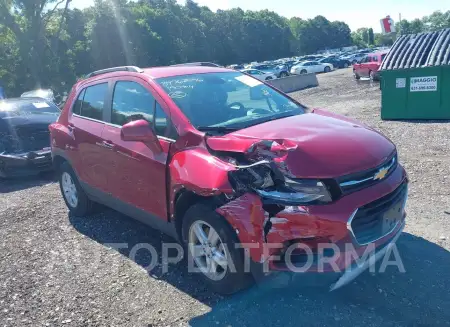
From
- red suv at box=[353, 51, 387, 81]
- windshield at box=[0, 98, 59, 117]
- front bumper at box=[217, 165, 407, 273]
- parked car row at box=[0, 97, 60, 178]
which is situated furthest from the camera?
red suv at box=[353, 51, 387, 81]

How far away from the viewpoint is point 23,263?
182 inches

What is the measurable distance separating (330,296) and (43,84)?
34.1 metres

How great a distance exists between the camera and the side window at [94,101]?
4.95m

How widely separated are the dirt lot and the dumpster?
569 cm

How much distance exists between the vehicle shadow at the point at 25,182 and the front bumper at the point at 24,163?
190 mm

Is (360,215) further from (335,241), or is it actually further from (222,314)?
(222,314)

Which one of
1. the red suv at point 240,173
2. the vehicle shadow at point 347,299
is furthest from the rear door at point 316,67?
the vehicle shadow at point 347,299

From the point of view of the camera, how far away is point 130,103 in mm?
4469

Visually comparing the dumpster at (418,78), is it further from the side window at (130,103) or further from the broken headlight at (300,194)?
the broken headlight at (300,194)

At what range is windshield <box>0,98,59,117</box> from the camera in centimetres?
933

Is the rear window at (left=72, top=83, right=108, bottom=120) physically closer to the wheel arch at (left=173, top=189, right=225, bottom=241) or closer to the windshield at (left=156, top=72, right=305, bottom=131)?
the windshield at (left=156, top=72, right=305, bottom=131)

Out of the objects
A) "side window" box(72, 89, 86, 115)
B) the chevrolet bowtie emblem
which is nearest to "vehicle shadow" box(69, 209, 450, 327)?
the chevrolet bowtie emblem

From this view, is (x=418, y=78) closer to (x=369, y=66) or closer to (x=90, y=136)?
(x=90, y=136)

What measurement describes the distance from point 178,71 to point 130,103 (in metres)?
0.62
